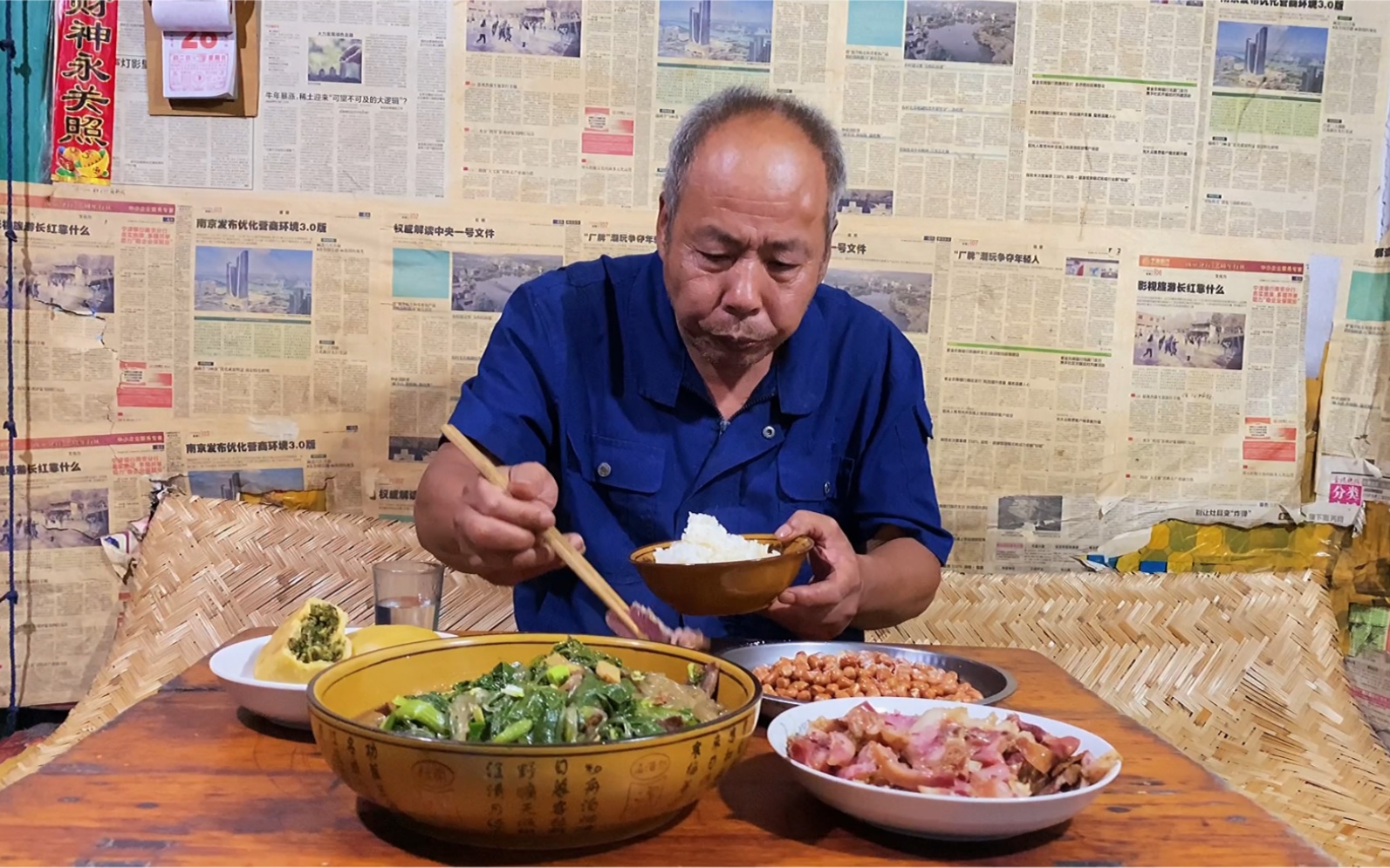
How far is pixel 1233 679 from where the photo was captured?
2.64 meters

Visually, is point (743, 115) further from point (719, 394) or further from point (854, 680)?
point (854, 680)

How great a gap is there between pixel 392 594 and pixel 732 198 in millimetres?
856

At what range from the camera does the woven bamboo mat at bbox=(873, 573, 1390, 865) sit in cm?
255

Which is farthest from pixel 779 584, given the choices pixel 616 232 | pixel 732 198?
pixel 616 232

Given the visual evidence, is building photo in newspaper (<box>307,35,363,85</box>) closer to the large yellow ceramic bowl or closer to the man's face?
the man's face

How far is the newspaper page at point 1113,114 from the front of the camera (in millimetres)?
2930

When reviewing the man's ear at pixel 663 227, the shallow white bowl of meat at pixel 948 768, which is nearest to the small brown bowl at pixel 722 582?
the shallow white bowl of meat at pixel 948 768

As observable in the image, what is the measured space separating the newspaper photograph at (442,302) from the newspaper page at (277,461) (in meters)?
0.10

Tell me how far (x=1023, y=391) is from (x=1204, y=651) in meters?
→ 0.81

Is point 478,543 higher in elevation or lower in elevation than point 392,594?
higher

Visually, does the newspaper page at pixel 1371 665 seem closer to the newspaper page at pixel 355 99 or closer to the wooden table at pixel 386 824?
the wooden table at pixel 386 824

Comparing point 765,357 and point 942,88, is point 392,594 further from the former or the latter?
point 942,88

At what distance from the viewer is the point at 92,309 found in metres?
2.81

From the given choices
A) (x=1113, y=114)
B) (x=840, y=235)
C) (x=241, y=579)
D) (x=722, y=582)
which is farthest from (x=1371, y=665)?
(x=241, y=579)
